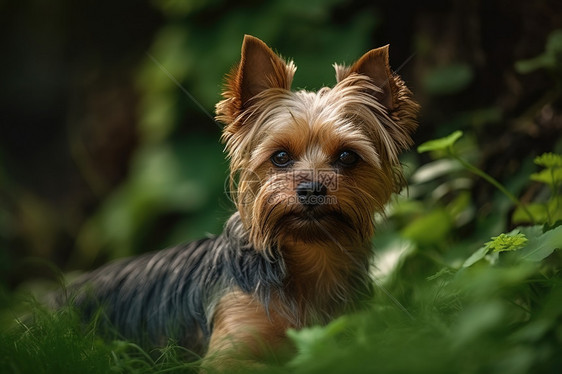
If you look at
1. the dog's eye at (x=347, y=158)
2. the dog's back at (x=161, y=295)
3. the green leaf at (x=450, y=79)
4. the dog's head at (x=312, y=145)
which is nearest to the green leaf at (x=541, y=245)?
the dog's head at (x=312, y=145)

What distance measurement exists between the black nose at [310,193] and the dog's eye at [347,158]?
27 cm

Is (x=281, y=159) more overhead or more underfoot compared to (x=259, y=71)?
more underfoot

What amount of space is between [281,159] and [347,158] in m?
0.36

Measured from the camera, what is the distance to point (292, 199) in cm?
341

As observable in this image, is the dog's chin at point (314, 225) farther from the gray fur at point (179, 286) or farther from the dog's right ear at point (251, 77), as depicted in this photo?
the dog's right ear at point (251, 77)

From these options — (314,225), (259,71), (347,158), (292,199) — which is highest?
(259,71)

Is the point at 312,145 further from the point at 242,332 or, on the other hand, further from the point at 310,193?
the point at 242,332

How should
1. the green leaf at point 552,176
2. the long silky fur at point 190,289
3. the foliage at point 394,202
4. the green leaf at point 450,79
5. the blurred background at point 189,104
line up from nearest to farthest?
the foliage at point 394,202, the long silky fur at point 190,289, the green leaf at point 552,176, the blurred background at point 189,104, the green leaf at point 450,79

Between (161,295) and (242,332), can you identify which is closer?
(242,332)

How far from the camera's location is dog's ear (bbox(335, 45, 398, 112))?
361 cm

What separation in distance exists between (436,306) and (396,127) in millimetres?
1096

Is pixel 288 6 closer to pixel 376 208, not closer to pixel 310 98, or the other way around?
pixel 310 98

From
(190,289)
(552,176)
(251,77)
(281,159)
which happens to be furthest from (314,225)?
(552,176)

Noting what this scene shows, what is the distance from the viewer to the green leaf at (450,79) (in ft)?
18.6
